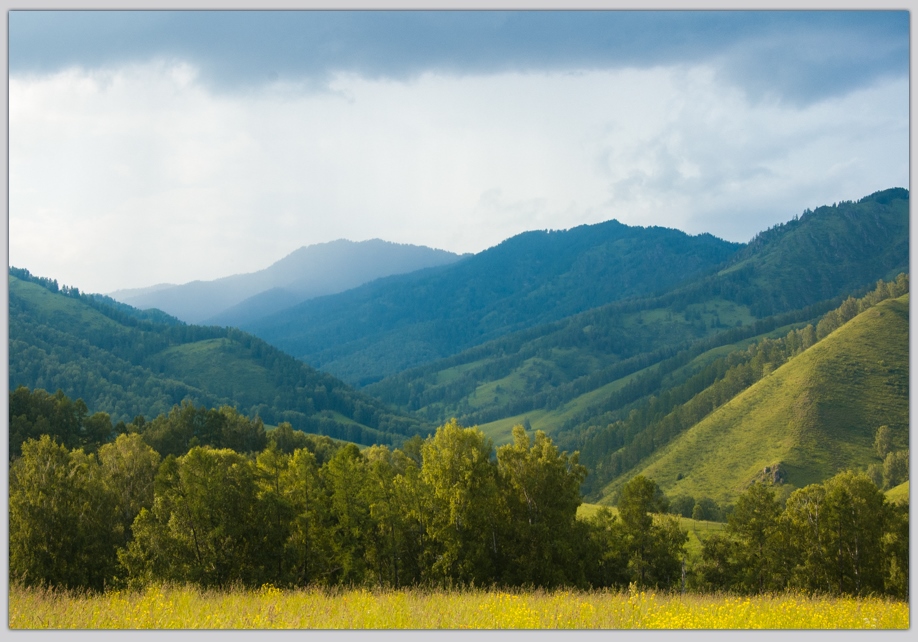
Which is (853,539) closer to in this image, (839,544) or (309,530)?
(839,544)

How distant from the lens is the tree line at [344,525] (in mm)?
23078

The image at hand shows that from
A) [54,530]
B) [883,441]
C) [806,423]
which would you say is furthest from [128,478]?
[806,423]

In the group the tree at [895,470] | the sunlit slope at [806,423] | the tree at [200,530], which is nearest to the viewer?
the tree at [200,530]

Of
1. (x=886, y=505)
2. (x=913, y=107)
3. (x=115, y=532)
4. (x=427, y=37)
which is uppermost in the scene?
(x=427, y=37)

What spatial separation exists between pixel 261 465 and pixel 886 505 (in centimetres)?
3284

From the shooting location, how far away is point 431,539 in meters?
25.5

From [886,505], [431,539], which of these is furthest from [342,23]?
[886,505]

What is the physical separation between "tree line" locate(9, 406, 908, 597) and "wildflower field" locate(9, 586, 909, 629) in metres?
4.27

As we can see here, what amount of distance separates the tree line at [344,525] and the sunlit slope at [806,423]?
133 meters

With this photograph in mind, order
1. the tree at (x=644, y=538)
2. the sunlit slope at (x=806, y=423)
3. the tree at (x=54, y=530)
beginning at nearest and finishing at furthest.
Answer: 1. the tree at (x=54, y=530)
2. the tree at (x=644, y=538)
3. the sunlit slope at (x=806, y=423)

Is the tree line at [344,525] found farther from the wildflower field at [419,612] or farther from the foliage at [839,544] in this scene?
the wildflower field at [419,612]

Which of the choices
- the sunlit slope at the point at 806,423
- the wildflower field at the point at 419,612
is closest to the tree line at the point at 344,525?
the wildflower field at the point at 419,612

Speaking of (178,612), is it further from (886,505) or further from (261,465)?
(886,505)

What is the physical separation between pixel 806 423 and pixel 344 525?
16603cm
